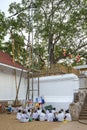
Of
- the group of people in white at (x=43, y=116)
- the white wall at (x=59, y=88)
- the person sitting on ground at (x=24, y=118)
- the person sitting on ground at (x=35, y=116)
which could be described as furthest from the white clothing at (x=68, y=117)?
the white wall at (x=59, y=88)

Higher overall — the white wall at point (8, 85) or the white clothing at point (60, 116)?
the white wall at point (8, 85)

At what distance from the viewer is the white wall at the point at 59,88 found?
16.9 metres

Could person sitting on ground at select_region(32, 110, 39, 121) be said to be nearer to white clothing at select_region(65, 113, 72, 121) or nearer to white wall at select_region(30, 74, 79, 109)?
white clothing at select_region(65, 113, 72, 121)

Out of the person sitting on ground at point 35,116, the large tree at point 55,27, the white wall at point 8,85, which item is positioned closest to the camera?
the person sitting on ground at point 35,116

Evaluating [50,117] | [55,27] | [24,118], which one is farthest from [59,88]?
[55,27]

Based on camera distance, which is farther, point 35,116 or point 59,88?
point 59,88

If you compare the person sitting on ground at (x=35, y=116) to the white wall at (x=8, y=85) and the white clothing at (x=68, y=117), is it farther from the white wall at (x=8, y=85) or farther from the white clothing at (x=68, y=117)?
the white wall at (x=8, y=85)

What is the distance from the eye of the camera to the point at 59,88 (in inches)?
698

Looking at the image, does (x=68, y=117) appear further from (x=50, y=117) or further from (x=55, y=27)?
(x=55, y=27)

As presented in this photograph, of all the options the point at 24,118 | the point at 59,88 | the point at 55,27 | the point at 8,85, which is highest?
the point at 55,27

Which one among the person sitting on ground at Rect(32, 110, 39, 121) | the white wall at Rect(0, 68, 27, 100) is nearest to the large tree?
the white wall at Rect(0, 68, 27, 100)

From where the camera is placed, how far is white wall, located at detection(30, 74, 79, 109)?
16.9 meters

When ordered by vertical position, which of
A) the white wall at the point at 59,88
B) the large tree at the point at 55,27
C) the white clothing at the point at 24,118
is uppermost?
the large tree at the point at 55,27

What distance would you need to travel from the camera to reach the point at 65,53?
27.3 metres
